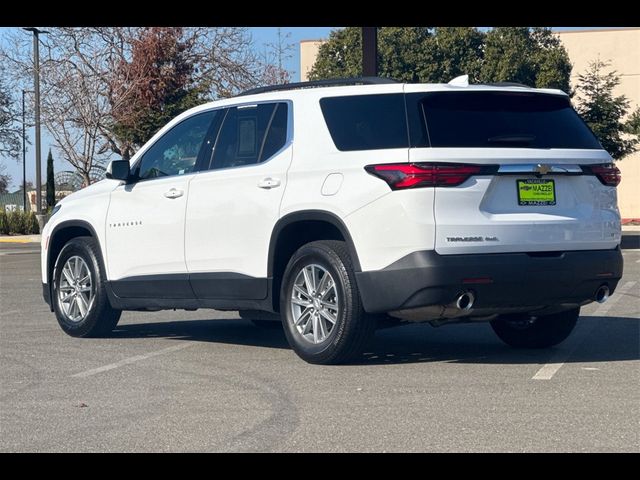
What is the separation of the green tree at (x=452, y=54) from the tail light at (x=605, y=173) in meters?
37.2

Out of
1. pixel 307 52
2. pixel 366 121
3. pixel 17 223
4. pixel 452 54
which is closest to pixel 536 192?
pixel 366 121

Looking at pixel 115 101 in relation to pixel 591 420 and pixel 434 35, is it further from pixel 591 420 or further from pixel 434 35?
pixel 591 420

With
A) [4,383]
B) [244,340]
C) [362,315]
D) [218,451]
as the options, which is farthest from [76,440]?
[244,340]

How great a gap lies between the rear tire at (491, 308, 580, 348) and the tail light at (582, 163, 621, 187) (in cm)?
109

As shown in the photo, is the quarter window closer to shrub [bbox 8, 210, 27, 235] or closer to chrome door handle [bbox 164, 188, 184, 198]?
chrome door handle [bbox 164, 188, 184, 198]

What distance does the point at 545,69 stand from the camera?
44.8 meters

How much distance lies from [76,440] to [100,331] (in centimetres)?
441

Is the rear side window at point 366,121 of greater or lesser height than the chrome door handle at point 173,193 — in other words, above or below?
above

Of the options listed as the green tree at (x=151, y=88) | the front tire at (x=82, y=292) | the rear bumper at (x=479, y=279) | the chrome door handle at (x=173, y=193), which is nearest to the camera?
the rear bumper at (x=479, y=279)

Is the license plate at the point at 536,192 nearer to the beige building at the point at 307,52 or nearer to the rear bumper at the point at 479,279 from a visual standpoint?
the rear bumper at the point at 479,279

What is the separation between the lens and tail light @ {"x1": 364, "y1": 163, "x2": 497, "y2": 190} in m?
7.96

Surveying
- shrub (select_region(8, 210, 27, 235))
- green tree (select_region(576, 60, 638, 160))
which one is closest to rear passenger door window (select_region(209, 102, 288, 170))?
green tree (select_region(576, 60, 638, 160))

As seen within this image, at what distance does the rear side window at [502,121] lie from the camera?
27.0 feet

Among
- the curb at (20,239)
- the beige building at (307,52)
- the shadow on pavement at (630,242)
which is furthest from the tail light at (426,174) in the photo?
the beige building at (307,52)
